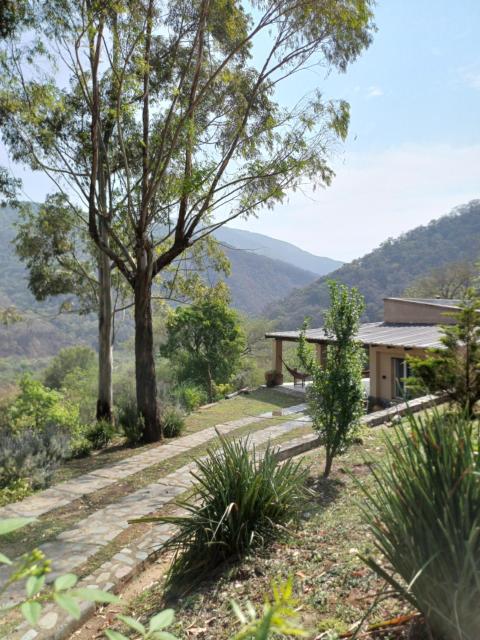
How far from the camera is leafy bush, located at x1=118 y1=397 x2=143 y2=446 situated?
28.5ft

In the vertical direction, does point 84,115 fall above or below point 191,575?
above

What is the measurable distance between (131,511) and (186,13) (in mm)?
8850

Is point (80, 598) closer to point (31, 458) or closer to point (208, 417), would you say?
point (31, 458)

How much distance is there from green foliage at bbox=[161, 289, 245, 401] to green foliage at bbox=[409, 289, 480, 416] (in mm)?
13545

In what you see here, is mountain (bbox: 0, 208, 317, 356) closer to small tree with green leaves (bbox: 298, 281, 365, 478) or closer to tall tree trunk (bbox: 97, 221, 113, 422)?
tall tree trunk (bbox: 97, 221, 113, 422)

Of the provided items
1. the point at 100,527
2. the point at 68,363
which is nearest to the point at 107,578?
the point at 100,527

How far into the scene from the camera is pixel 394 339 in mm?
14828

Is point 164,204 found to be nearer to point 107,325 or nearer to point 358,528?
point 107,325

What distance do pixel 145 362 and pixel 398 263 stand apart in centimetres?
6014

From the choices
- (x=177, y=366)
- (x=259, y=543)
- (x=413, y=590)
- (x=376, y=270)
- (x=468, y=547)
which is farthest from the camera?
(x=376, y=270)

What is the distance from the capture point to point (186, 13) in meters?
9.26

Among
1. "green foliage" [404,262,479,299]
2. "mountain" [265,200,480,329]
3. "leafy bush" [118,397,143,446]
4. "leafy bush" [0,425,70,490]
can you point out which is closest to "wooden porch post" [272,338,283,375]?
"leafy bush" [118,397,143,446]

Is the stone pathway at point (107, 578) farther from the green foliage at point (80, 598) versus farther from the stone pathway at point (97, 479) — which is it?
the green foliage at point (80, 598)

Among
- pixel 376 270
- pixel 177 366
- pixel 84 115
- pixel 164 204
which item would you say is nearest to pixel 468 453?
pixel 164 204
